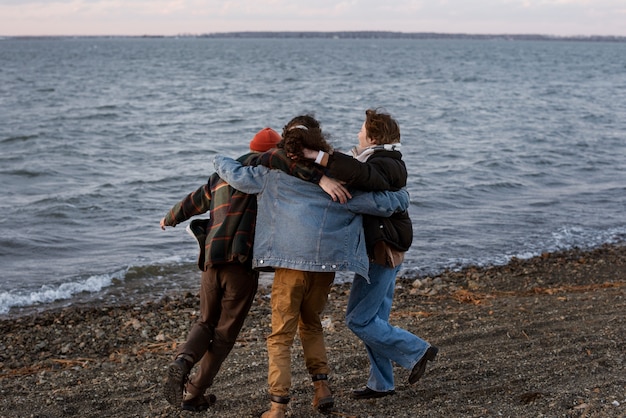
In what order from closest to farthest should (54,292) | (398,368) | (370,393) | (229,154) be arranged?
1. (370,393)
2. (398,368)
3. (54,292)
4. (229,154)

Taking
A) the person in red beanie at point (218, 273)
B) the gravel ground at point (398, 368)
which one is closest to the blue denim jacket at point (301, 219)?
the person in red beanie at point (218, 273)

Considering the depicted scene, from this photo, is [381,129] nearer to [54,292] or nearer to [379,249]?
[379,249]

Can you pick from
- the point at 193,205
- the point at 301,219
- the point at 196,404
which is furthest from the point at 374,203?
the point at 196,404

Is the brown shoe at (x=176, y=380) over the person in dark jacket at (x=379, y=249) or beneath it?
beneath

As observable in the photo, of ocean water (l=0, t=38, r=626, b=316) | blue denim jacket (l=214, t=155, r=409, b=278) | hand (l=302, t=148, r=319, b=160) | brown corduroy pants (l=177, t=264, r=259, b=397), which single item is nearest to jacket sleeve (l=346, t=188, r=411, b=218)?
blue denim jacket (l=214, t=155, r=409, b=278)

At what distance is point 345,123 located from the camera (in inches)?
1112

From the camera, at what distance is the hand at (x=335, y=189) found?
418cm

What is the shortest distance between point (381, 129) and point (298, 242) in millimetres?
833

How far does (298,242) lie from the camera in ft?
13.9

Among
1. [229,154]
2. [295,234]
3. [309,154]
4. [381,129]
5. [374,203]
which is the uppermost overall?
[381,129]

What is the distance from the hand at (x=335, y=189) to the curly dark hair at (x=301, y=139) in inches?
6.8

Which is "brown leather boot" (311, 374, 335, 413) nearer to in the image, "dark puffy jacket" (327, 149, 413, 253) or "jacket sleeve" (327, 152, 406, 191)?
"dark puffy jacket" (327, 149, 413, 253)

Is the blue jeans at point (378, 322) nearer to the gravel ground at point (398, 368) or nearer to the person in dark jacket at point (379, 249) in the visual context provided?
the person in dark jacket at point (379, 249)

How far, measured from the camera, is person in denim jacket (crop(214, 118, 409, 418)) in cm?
425
